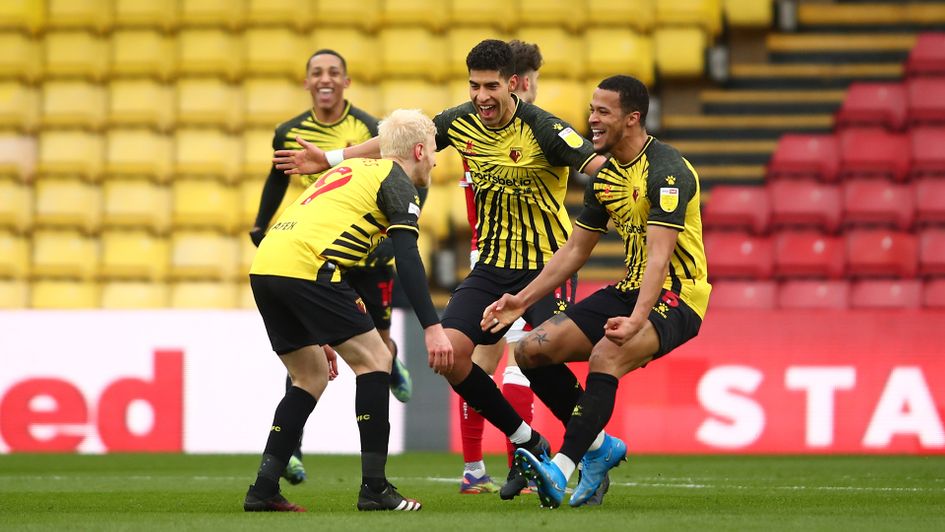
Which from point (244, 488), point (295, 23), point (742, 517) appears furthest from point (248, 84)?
point (742, 517)

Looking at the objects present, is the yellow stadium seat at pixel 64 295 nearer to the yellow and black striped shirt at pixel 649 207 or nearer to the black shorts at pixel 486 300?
the black shorts at pixel 486 300

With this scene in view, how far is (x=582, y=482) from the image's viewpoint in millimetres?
6266

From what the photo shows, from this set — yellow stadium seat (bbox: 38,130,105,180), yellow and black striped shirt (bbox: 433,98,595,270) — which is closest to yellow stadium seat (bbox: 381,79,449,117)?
yellow stadium seat (bbox: 38,130,105,180)

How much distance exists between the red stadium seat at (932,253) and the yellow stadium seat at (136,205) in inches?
267

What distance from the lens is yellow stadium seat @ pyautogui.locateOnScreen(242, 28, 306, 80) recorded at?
14.1 m

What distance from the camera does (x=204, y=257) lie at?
13016 millimetres

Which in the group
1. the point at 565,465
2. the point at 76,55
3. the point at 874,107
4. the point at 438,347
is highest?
the point at 76,55

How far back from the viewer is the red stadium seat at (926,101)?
1348 centimetres

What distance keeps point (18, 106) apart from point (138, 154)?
1.35 m

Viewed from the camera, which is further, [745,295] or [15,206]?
[15,206]

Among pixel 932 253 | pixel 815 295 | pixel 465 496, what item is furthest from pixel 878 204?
pixel 465 496

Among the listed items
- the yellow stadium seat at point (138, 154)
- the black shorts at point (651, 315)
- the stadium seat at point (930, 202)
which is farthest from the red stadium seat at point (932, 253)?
the yellow stadium seat at point (138, 154)

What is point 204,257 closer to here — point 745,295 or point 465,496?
point 745,295

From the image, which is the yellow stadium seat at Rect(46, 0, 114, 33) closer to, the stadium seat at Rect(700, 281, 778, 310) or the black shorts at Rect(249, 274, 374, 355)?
the stadium seat at Rect(700, 281, 778, 310)
